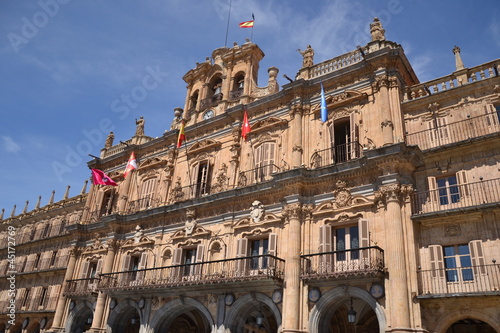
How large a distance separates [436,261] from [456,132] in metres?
5.23

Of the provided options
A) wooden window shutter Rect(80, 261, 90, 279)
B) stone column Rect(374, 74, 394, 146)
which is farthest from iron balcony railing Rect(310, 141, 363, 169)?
wooden window shutter Rect(80, 261, 90, 279)

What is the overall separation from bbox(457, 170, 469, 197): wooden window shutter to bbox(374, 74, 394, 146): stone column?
2.84 meters

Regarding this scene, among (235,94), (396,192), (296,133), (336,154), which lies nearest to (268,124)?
(296,133)

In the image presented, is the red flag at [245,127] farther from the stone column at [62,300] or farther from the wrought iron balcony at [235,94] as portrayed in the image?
the stone column at [62,300]

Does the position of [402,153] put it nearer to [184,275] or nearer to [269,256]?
[269,256]

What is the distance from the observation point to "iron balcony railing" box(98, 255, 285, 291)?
683 inches

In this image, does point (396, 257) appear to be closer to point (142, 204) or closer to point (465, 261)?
point (465, 261)

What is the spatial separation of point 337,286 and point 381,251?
2.11 metres

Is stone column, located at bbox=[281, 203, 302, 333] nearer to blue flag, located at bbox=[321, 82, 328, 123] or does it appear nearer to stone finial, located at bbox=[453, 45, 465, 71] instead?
blue flag, located at bbox=[321, 82, 328, 123]

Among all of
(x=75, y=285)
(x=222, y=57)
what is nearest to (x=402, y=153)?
(x=222, y=57)

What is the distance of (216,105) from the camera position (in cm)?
2550

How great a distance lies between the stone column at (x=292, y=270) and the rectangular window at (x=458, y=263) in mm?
5507

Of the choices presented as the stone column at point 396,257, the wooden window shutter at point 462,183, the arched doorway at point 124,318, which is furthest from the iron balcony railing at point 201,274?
the wooden window shutter at point 462,183

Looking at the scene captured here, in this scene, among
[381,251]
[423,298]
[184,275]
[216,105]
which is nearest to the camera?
[423,298]
